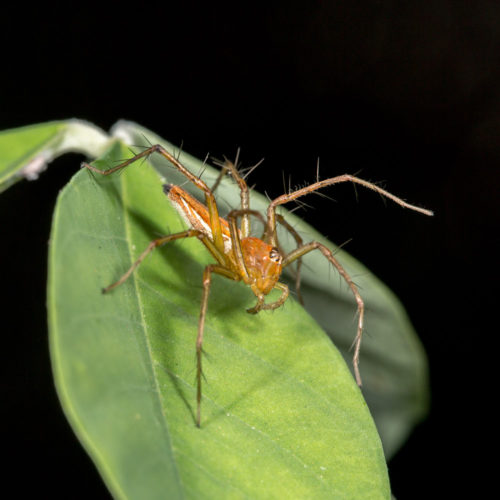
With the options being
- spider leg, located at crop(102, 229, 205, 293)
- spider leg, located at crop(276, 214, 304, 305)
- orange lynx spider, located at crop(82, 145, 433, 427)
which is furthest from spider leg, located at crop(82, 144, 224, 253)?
spider leg, located at crop(276, 214, 304, 305)

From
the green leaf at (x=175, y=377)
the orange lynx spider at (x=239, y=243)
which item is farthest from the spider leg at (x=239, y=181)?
the green leaf at (x=175, y=377)

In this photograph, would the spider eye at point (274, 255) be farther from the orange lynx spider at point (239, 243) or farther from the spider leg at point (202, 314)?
the spider leg at point (202, 314)

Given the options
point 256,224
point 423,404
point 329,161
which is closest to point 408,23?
point 329,161

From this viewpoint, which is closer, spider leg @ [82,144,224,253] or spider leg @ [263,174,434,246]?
spider leg @ [82,144,224,253]

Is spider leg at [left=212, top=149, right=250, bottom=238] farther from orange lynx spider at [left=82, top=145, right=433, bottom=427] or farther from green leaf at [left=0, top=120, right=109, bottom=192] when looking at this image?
green leaf at [left=0, top=120, right=109, bottom=192]

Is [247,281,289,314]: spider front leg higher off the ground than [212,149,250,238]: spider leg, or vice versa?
[212,149,250,238]: spider leg

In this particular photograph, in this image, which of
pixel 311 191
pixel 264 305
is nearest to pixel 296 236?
pixel 311 191
